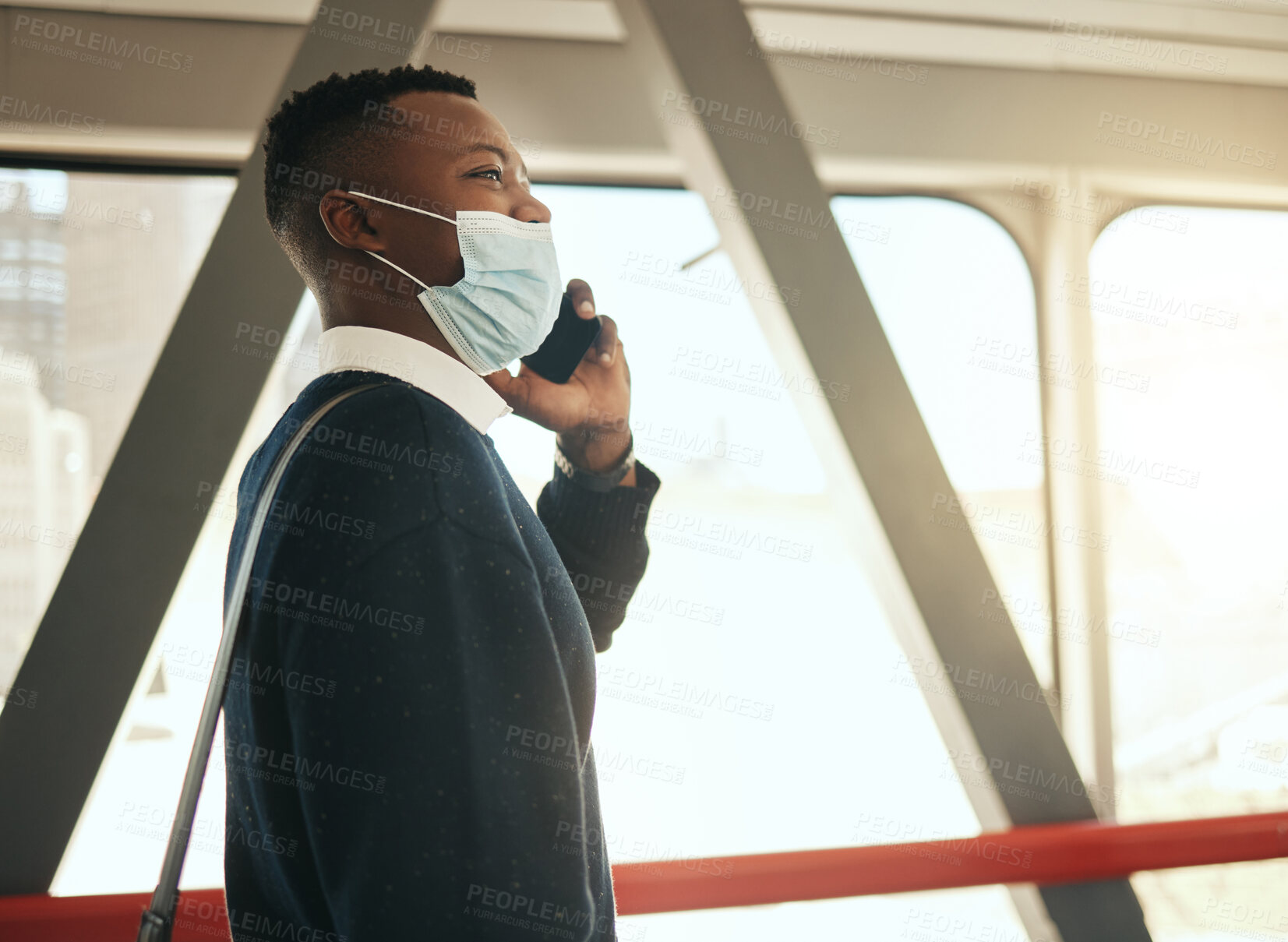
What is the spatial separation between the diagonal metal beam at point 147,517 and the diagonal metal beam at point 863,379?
2.47ft

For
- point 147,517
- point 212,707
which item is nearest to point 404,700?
point 212,707

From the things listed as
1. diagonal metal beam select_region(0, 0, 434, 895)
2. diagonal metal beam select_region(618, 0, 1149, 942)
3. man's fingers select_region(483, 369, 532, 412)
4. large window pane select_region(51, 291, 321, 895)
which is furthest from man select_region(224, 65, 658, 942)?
large window pane select_region(51, 291, 321, 895)

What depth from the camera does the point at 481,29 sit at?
2.43 metres

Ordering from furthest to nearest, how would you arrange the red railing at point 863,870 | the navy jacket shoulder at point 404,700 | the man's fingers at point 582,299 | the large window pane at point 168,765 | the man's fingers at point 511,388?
1. the large window pane at point 168,765
2. the red railing at point 863,870
3. the man's fingers at point 582,299
4. the man's fingers at point 511,388
5. the navy jacket shoulder at point 404,700

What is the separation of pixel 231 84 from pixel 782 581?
2.34 metres

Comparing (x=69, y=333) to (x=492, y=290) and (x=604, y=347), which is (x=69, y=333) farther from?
(x=492, y=290)

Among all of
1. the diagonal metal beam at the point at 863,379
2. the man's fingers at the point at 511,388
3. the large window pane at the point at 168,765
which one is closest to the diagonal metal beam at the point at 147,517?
the large window pane at the point at 168,765

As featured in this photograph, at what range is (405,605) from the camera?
707mm

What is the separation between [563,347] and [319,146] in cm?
51

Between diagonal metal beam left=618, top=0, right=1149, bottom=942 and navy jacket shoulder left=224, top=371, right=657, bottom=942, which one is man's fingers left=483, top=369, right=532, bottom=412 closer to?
navy jacket shoulder left=224, top=371, right=657, bottom=942

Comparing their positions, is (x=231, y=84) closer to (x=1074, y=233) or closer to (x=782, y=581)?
(x=782, y=581)

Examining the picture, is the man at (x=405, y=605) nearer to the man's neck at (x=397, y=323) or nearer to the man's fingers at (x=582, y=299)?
the man's neck at (x=397, y=323)

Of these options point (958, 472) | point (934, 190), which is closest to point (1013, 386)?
point (958, 472)

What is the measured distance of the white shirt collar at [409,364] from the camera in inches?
37.4
